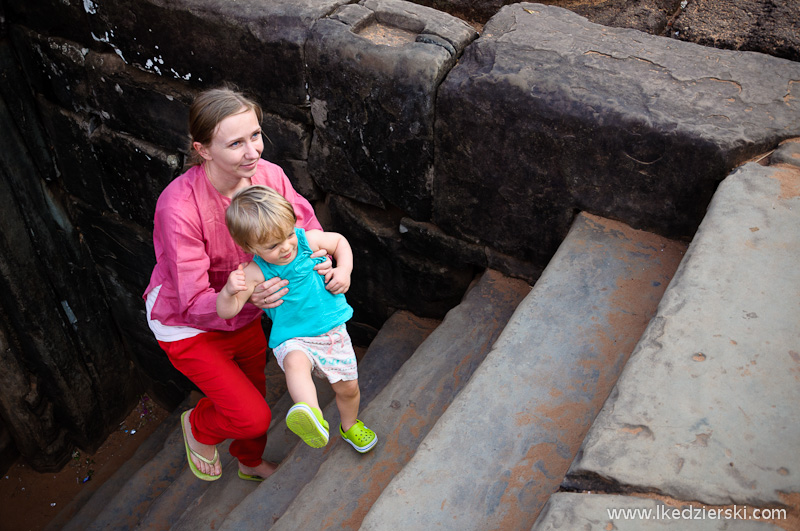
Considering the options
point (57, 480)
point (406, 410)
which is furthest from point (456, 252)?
point (57, 480)

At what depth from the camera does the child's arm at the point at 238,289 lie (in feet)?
6.63

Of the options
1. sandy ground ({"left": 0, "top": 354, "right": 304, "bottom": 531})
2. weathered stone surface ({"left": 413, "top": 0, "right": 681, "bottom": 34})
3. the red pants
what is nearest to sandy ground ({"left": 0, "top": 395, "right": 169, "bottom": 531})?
sandy ground ({"left": 0, "top": 354, "right": 304, "bottom": 531})

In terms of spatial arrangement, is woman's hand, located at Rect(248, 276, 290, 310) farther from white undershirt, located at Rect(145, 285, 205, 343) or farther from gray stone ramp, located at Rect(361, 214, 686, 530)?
gray stone ramp, located at Rect(361, 214, 686, 530)

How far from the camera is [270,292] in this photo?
6.97ft

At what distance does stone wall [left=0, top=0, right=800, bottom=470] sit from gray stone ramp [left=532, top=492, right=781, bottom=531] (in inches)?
45.3

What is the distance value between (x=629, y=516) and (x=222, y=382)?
155cm

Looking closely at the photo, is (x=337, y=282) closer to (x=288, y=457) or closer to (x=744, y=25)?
(x=288, y=457)

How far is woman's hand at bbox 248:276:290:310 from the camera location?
212 centimetres

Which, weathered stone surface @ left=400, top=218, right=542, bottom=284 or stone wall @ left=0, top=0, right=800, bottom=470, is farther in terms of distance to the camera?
weathered stone surface @ left=400, top=218, right=542, bottom=284

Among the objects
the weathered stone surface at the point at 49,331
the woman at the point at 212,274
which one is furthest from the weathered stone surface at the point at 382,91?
the weathered stone surface at the point at 49,331

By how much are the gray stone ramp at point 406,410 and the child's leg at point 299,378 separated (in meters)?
0.36

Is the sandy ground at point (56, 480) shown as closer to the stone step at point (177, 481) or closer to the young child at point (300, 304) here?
the stone step at point (177, 481)

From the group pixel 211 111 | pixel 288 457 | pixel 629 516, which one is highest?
pixel 211 111

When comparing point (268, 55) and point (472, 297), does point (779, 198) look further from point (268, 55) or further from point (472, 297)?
point (268, 55)
